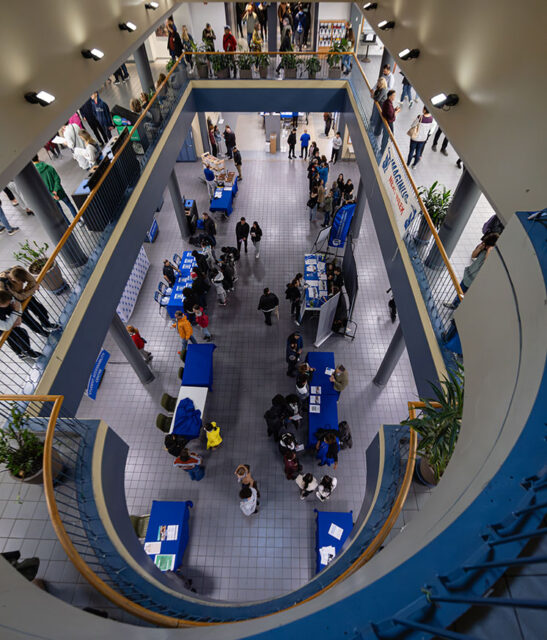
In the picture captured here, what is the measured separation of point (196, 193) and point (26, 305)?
11.8 m

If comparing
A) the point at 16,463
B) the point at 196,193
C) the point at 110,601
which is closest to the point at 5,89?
the point at 16,463

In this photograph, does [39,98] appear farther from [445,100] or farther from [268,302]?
[268,302]

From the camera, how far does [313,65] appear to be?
11.8m

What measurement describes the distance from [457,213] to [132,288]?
8.93m

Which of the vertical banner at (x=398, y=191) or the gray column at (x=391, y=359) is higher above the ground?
the vertical banner at (x=398, y=191)

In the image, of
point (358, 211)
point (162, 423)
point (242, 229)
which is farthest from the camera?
point (358, 211)

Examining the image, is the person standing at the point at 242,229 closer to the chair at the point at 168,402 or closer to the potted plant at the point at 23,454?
the chair at the point at 168,402

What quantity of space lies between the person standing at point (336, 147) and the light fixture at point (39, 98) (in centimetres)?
1263

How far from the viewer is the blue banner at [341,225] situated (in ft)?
38.7

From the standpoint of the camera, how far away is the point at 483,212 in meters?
11.0

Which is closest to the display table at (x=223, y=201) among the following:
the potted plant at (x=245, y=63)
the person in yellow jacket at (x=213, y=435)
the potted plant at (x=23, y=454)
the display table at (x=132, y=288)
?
the display table at (x=132, y=288)

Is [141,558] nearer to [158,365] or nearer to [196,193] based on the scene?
[158,365]

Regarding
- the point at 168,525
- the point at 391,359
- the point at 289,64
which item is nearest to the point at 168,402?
the point at 168,525

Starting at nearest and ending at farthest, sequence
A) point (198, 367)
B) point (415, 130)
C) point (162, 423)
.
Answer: point (162, 423) < point (198, 367) < point (415, 130)
